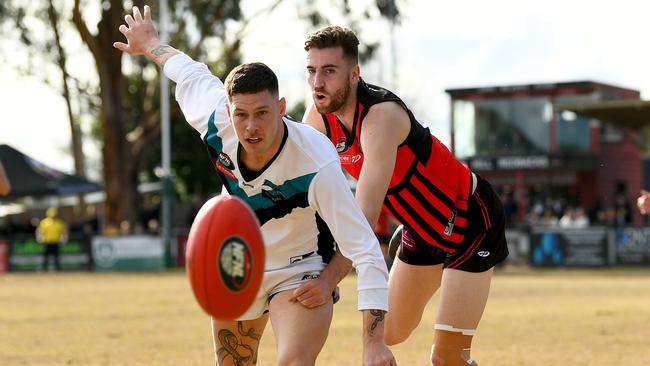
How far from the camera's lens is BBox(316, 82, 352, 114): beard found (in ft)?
24.8

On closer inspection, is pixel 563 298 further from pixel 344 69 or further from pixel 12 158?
pixel 12 158

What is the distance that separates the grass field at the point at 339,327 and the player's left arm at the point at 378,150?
219 inches

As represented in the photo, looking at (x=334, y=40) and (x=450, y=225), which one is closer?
(x=334, y=40)

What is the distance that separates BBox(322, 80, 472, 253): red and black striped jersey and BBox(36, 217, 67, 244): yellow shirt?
3081cm

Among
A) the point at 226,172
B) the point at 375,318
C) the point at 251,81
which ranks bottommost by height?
the point at 375,318

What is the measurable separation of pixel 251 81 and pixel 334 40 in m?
0.97

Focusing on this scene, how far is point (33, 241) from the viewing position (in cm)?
4075

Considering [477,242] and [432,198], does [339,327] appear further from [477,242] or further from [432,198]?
[432,198]

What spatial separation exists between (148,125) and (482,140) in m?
14.6

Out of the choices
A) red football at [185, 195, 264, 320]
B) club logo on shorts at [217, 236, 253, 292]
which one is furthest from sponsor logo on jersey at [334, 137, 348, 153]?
club logo on shorts at [217, 236, 253, 292]

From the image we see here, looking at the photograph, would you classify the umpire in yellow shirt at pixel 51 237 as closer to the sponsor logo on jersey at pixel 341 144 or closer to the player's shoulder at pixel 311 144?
the sponsor logo on jersey at pixel 341 144

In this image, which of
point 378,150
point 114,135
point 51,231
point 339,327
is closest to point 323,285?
point 378,150

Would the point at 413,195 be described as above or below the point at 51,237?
above

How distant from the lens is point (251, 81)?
6.60m
